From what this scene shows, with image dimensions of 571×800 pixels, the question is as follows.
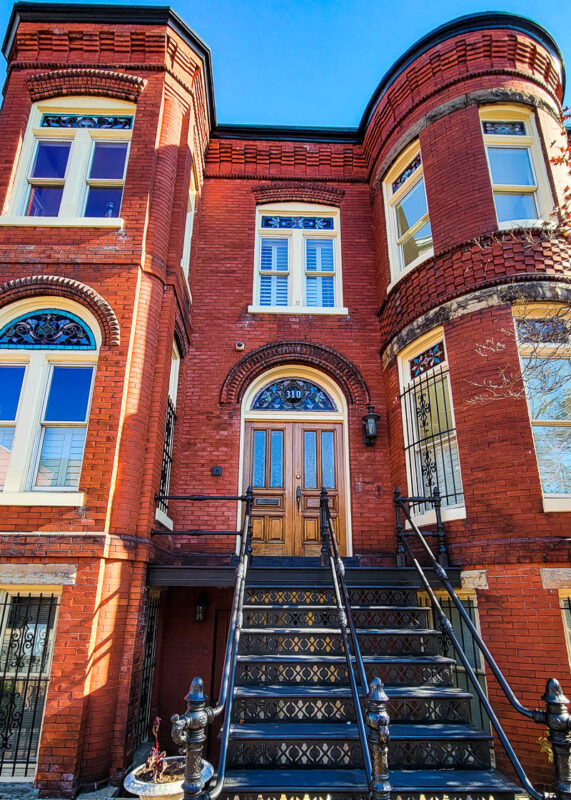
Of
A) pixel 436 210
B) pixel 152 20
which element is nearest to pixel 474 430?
pixel 436 210

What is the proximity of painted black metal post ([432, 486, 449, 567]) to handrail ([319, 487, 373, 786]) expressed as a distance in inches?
52.8

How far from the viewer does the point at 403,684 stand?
481 centimetres

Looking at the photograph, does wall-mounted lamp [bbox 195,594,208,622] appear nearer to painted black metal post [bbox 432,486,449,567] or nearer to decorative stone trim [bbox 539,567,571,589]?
painted black metal post [bbox 432,486,449,567]

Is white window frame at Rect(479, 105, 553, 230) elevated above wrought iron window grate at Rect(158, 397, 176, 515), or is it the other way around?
white window frame at Rect(479, 105, 553, 230)

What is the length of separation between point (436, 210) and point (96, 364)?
18.1 feet

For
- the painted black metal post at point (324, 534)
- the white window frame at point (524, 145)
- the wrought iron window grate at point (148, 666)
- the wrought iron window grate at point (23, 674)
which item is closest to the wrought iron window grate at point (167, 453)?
the wrought iron window grate at point (148, 666)

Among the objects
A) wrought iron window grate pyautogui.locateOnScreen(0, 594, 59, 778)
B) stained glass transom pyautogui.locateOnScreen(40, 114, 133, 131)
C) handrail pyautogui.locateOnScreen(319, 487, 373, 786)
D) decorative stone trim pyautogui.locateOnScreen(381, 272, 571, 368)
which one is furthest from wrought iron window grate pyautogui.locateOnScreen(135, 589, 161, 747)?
stained glass transom pyautogui.locateOnScreen(40, 114, 133, 131)

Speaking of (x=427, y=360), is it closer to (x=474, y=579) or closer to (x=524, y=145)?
(x=474, y=579)

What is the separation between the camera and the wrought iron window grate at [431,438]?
6.89 m

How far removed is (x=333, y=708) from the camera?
4355 mm

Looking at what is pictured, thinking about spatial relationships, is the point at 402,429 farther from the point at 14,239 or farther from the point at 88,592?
the point at 14,239

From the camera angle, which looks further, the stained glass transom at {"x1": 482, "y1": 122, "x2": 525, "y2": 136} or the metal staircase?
the stained glass transom at {"x1": 482, "y1": 122, "x2": 525, "y2": 136}

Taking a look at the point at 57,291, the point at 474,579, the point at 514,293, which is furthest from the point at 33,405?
Result: the point at 514,293

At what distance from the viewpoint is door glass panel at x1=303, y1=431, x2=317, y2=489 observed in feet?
27.0
